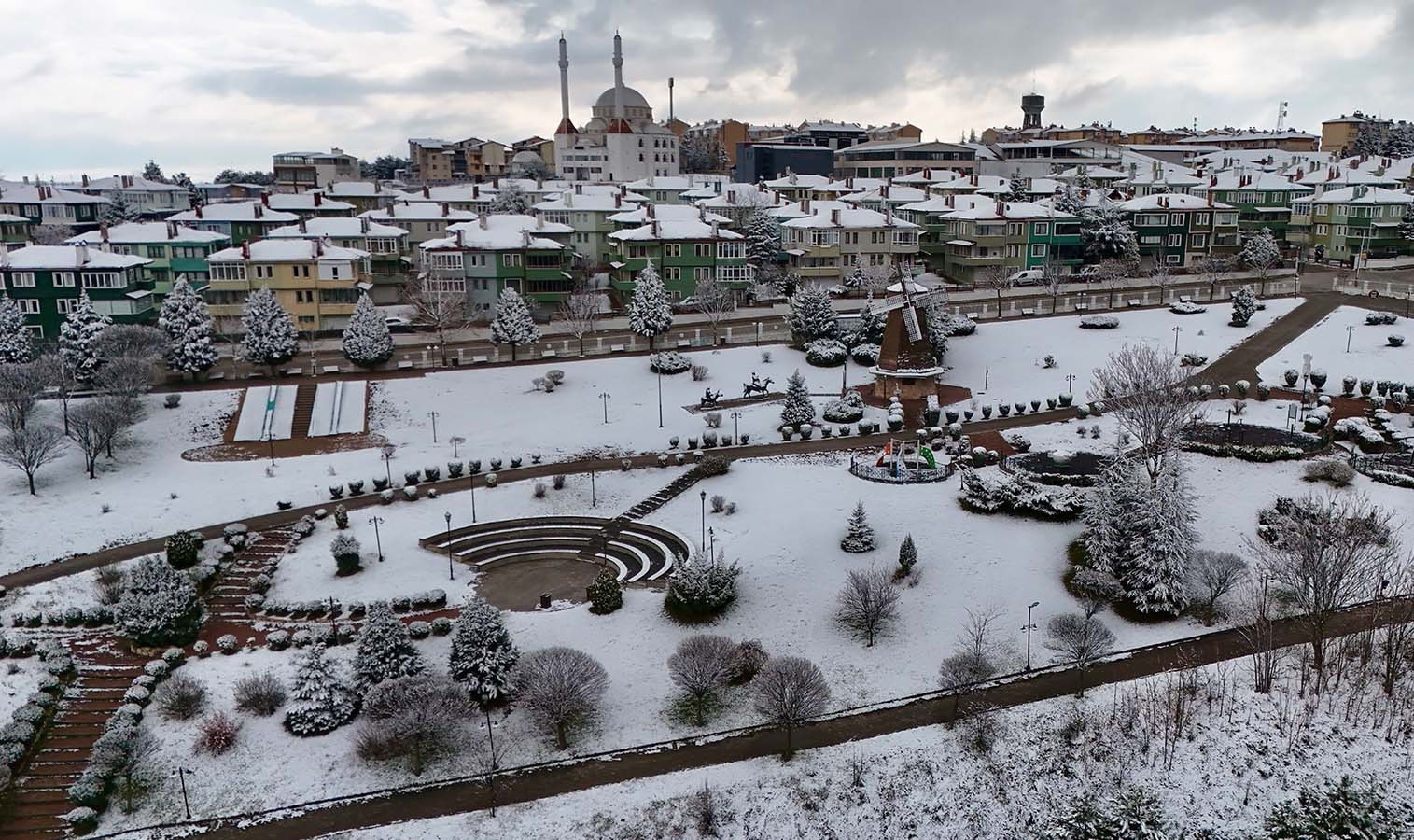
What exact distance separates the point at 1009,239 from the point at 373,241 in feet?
153

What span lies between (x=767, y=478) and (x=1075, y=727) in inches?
682

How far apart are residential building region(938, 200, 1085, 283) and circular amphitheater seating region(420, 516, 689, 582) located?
155 ft

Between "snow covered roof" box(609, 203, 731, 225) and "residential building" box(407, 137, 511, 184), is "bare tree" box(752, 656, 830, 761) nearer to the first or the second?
"snow covered roof" box(609, 203, 731, 225)

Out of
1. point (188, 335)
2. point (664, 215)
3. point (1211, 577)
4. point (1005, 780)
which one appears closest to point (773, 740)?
point (1005, 780)

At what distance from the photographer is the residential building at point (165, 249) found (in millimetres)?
66500

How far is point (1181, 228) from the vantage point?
81062mm

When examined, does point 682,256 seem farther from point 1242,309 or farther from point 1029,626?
point 1029,626

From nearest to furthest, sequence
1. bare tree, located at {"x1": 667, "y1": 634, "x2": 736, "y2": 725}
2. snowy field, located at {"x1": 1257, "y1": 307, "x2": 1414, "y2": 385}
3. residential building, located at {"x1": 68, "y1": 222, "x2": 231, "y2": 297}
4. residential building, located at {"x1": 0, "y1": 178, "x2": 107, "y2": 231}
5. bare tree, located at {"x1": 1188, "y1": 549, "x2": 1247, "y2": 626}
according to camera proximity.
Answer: bare tree, located at {"x1": 667, "y1": 634, "x2": 736, "y2": 725} → bare tree, located at {"x1": 1188, "y1": 549, "x2": 1247, "y2": 626} → snowy field, located at {"x1": 1257, "y1": 307, "x2": 1414, "y2": 385} → residential building, located at {"x1": 68, "y1": 222, "x2": 231, "y2": 297} → residential building, located at {"x1": 0, "y1": 178, "x2": 107, "y2": 231}

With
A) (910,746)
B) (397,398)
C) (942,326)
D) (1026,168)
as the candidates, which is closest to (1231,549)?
(910,746)

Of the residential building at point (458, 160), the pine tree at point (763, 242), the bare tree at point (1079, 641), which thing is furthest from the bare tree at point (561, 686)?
the residential building at point (458, 160)

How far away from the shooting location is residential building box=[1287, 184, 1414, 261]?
79.4 metres

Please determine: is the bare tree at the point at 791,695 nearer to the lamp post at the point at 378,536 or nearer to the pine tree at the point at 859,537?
the pine tree at the point at 859,537

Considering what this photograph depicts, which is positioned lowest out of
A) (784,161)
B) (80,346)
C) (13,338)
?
(80,346)

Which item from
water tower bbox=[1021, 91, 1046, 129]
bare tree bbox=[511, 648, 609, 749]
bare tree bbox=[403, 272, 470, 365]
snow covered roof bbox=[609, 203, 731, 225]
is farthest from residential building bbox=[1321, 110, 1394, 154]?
bare tree bbox=[511, 648, 609, 749]
